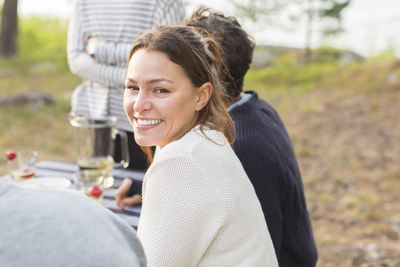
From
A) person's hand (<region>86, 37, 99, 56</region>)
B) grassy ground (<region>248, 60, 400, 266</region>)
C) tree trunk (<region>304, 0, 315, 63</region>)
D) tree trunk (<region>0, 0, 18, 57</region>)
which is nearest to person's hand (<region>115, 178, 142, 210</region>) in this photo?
person's hand (<region>86, 37, 99, 56</region>)

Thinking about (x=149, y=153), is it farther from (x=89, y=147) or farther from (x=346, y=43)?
(x=346, y=43)

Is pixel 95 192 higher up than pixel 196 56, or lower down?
lower down

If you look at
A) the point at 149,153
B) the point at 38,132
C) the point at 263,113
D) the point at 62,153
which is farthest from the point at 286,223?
the point at 38,132

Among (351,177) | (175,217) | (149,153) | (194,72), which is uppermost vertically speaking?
(194,72)

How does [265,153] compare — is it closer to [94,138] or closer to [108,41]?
[94,138]

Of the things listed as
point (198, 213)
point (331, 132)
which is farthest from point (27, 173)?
point (331, 132)

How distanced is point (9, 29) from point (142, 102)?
10.5 m

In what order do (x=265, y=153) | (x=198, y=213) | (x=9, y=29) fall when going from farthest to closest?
(x=9, y=29) < (x=265, y=153) < (x=198, y=213)

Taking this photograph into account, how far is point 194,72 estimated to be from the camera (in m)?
1.22

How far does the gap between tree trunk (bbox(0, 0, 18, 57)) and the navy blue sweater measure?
32.2 ft

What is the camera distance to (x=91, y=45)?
2.33m

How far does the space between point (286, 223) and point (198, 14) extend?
927 millimetres

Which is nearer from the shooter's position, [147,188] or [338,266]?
[147,188]

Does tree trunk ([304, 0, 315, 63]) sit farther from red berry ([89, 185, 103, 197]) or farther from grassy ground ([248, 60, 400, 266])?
red berry ([89, 185, 103, 197])
